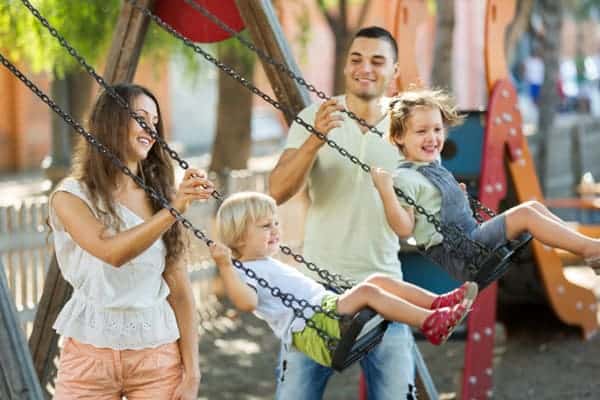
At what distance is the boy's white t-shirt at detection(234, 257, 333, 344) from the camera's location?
4191mm

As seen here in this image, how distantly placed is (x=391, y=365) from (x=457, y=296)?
1.98ft

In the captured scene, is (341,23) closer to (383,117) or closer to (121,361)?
(383,117)

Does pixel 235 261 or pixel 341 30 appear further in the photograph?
pixel 341 30

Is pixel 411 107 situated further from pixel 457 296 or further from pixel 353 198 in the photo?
pixel 457 296

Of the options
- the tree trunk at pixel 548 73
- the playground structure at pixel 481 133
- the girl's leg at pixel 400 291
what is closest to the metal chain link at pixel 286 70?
the playground structure at pixel 481 133

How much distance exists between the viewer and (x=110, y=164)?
4.05 meters

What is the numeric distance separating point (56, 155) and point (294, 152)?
7628 mm

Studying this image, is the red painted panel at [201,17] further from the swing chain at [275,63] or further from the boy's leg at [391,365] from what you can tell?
the boy's leg at [391,365]

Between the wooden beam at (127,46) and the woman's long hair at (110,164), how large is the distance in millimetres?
1542

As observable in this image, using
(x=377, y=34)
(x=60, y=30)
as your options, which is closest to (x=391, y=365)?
(x=377, y=34)

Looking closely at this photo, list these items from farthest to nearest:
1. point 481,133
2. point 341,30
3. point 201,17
Answer: point 341,30 → point 481,133 → point 201,17

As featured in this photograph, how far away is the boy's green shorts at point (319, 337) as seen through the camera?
4.04m

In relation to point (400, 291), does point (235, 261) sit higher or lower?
higher

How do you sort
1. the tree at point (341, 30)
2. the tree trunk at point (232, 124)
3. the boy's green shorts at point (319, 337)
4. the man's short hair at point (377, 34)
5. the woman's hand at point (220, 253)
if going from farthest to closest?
1. the tree at point (341, 30)
2. the tree trunk at point (232, 124)
3. the man's short hair at point (377, 34)
4. the boy's green shorts at point (319, 337)
5. the woman's hand at point (220, 253)
